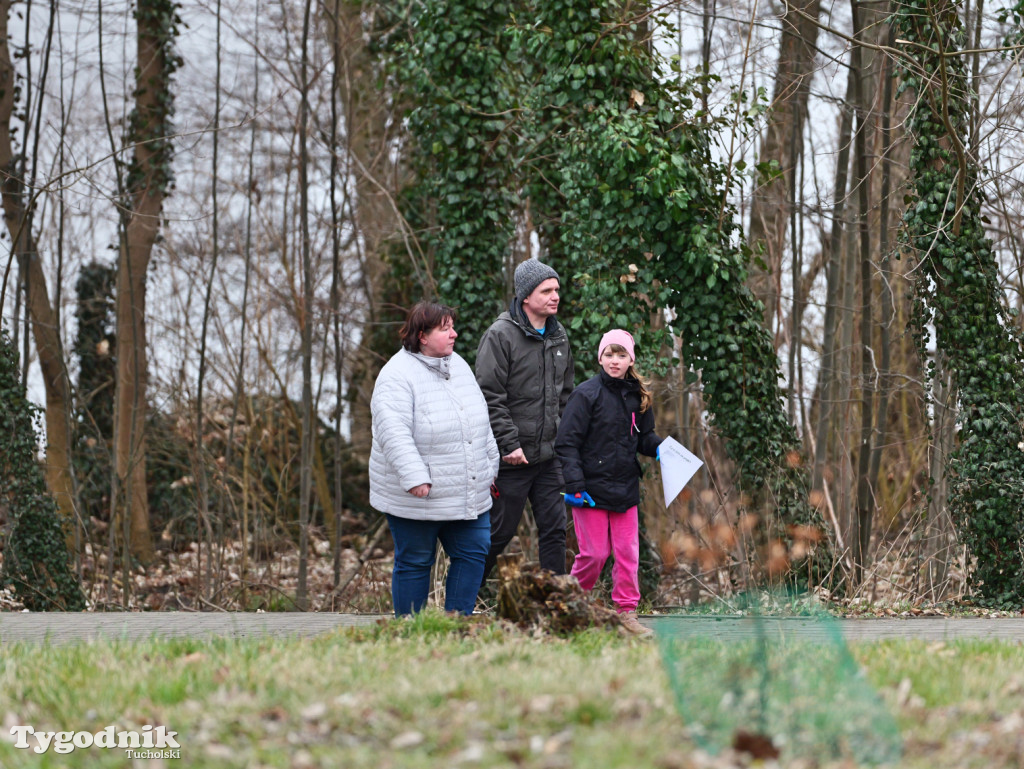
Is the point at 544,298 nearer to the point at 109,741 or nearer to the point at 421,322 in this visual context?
the point at 421,322

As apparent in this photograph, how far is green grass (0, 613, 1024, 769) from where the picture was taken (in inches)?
134

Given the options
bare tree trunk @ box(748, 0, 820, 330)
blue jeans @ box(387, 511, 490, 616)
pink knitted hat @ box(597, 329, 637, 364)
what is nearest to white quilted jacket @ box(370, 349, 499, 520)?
blue jeans @ box(387, 511, 490, 616)

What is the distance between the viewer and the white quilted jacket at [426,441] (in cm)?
591

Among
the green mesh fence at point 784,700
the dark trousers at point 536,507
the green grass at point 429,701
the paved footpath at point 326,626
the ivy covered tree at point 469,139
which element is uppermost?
the ivy covered tree at point 469,139

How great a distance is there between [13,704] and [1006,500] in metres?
7.74

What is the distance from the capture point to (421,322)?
615 centimetres

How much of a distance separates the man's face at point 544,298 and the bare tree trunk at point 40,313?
9327mm

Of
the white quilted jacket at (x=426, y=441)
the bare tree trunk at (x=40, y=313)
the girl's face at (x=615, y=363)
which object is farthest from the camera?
the bare tree trunk at (x=40, y=313)

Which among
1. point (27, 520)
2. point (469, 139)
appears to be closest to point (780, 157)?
point (469, 139)

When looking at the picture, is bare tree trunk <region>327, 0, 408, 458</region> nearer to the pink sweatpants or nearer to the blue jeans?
the pink sweatpants

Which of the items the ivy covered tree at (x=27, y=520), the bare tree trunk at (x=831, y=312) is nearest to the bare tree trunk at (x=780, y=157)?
the bare tree trunk at (x=831, y=312)

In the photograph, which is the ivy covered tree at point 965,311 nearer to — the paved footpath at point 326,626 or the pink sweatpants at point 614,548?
the paved footpath at point 326,626

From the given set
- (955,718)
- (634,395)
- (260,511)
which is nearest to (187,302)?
(260,511)

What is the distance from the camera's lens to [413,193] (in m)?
15.3
